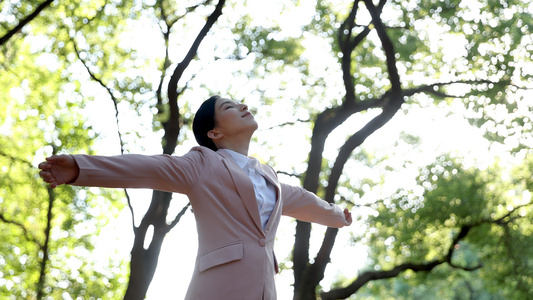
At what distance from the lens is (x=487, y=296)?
980 inches

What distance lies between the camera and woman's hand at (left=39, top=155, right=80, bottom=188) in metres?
2.40

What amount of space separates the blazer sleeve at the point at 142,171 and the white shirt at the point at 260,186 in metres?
0.23

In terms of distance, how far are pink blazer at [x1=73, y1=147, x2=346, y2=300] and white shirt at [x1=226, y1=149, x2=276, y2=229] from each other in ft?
0.12

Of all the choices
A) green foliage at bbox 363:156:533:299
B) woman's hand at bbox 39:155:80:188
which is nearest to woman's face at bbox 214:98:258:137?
woman's hand at bbox 39:155:80:188

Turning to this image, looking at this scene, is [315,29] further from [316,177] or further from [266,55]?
[316,177]

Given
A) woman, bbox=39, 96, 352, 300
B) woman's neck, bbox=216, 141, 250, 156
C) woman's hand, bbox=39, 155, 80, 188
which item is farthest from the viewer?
woman's neck, bbox=216, 141, 250, 156

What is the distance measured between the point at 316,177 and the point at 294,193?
5110 millimetres

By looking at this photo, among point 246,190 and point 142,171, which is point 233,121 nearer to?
point 246,190

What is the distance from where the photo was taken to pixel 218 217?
2.80m

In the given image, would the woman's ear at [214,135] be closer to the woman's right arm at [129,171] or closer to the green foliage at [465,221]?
the woman's right arm at [129,171]

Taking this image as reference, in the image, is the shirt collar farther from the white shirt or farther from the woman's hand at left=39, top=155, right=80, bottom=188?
the woman's hand at left=39, top=155, right=80, bottom=188

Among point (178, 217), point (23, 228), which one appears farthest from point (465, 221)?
point (23, 228)

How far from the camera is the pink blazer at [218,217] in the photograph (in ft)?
8.73

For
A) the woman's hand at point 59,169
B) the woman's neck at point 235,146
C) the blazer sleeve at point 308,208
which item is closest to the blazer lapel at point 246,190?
the woman's neck at point 235,146
